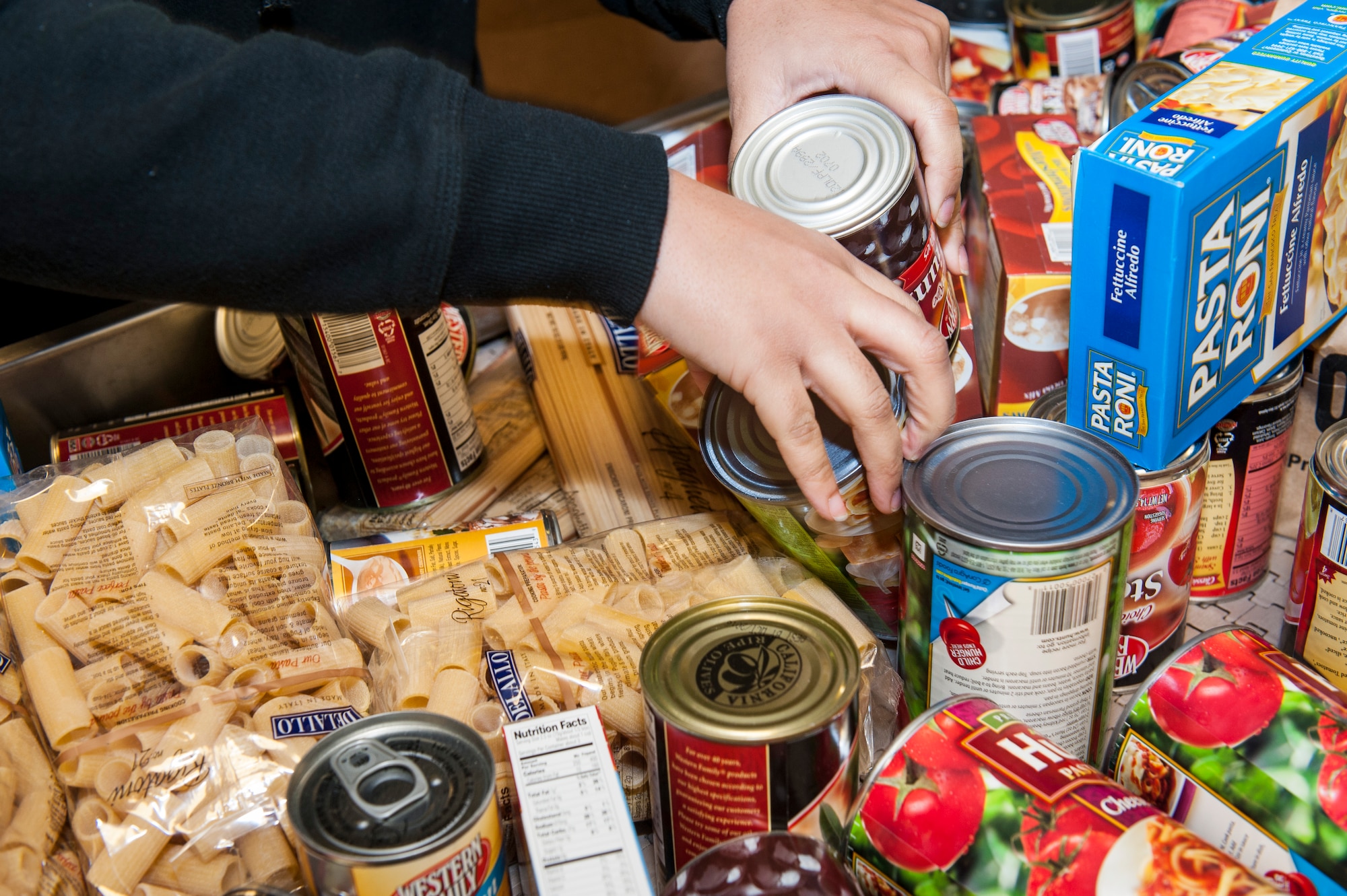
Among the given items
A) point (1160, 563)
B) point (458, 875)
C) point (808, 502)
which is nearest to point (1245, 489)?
point (1160, 563)

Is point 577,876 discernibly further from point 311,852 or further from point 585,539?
point 585,539

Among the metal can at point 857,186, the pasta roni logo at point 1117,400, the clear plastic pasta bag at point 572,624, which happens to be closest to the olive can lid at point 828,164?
the metal can at point 857,186

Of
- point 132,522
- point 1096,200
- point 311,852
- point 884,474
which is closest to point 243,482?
point 132,522

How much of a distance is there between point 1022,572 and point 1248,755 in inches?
8.4

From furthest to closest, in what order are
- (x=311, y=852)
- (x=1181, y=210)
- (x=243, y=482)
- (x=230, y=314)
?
(x=230, y=314), (x=243, y=482), (x=1181, y=210), (x=311, y=852)

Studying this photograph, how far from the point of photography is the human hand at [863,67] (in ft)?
3.59

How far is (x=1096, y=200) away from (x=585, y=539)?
2.00 ft

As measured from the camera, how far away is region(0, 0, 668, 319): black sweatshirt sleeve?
2.41 feet

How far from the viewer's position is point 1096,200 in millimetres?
942

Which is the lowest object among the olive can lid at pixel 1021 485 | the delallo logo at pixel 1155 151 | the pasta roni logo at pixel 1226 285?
the olive can lid at pixel 1021 485

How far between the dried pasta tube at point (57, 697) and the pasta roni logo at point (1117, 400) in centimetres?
94

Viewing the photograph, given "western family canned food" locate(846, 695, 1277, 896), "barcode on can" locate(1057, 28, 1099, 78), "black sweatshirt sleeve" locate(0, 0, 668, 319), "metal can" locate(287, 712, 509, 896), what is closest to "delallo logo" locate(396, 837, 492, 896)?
"metal can" locate(287, 712, 509, 896)

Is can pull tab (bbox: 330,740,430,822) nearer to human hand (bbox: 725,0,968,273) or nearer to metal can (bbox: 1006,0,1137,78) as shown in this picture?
human hand (bbox: 725,0,968,273)

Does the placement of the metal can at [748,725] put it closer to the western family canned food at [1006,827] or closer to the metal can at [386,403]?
the western family canned food at [1006,827]
